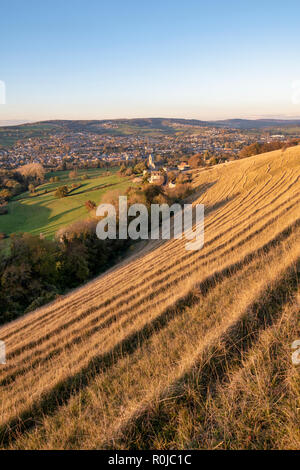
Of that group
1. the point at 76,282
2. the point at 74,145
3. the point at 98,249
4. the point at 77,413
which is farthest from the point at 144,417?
the point at 74,145

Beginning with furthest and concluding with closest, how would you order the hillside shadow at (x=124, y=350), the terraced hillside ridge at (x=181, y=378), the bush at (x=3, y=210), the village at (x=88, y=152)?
the village at (x=88, y=152) → the bush at (x=3, y=210) → the hillside shadow at (x=124, y=350) → the terraced hillside ridge at (x=181, y=378)

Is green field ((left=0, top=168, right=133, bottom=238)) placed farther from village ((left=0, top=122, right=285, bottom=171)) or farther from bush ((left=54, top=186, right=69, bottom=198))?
village ((left=0, top=122, right=285, bottom=171))

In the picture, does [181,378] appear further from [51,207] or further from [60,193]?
[60,193]

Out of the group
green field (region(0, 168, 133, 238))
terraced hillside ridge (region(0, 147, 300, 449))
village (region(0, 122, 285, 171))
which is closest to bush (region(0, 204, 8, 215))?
green field (region(0, 168, 133, 238))

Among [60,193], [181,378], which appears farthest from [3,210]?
[181,378]

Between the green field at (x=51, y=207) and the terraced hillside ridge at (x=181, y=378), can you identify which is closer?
the terraced hillside ridge at (x=181, y=378)

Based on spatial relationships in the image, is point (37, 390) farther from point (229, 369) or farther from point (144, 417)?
point (229, 369)

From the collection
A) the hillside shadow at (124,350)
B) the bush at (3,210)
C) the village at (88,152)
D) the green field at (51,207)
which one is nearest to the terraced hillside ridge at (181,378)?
the hillside shadow at (124,350)

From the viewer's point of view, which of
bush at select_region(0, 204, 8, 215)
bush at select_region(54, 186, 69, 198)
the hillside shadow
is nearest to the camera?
the hillside shadow

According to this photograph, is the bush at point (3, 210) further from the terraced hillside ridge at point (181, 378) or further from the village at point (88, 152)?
the terraced hillside ridge at point (181, 378)
